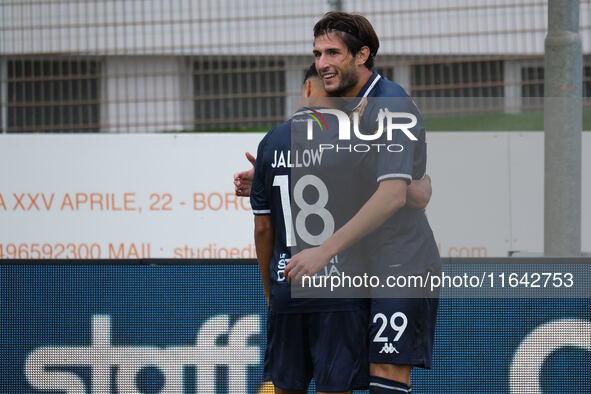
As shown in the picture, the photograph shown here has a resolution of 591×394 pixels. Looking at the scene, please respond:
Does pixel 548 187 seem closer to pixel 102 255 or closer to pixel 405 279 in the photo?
pixel 405 279

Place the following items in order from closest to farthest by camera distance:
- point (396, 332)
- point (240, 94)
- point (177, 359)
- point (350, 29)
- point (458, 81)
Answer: point (396, 332), point (350, 29), point (177, 359), point (458, 81), point (240, 94)

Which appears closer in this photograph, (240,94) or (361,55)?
(361,55)

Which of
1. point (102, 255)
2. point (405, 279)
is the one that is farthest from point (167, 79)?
point (405, 279)

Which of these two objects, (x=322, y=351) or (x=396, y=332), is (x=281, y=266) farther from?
(x=396, y=332)

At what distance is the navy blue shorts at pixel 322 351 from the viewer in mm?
3658

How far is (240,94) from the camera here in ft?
28.0

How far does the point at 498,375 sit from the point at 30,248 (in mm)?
3891

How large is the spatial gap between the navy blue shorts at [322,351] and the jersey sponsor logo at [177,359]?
0.97 m

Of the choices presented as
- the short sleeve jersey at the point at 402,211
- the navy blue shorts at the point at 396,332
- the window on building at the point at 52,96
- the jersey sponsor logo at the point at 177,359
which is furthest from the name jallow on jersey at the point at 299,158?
the window on building at the point at 52,96

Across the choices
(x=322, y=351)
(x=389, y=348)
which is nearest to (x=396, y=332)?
(x=389, y=348)

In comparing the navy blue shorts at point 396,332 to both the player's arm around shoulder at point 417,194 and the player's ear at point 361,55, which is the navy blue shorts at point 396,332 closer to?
the player's arm around shoulder at point 417,194

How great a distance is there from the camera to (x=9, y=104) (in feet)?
27.7

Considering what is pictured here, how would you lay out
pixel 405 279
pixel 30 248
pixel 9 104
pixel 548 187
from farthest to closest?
pixel 9 104, pixel 30 248, pixel 548 187, pixel 405 279

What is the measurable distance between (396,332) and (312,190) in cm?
65
